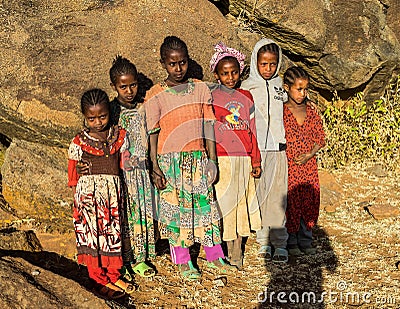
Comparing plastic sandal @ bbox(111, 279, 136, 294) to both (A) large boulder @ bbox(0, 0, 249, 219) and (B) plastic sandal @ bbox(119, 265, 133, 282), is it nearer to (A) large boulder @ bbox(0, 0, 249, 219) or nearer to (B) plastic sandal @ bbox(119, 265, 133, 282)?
(B) plastic sandal @ bbox(119, 265, 133, 282)

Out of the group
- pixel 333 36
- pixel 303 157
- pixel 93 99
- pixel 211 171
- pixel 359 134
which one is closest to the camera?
pixel 93 99

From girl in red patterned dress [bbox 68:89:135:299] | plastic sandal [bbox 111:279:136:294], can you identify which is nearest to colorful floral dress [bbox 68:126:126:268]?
girl in red patterned dress [bbox 68:89:135:299]

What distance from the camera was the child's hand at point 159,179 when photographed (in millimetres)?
3830

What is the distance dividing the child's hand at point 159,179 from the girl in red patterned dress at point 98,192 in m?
0.28

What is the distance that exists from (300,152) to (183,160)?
3.55ft

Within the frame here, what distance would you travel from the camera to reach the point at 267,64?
13.5 ft

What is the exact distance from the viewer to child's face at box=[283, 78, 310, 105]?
4109mm

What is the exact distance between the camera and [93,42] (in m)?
4.43

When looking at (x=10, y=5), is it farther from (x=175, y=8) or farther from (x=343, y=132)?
(x=343, y=132)

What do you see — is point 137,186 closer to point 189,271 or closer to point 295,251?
point 189,271

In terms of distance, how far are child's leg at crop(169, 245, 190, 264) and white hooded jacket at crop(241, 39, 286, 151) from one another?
42.4 inches

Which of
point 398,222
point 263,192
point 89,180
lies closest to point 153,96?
point 89,180

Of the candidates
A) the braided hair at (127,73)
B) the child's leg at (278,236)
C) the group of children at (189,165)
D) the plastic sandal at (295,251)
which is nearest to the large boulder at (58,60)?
the braided hair at (127,73)

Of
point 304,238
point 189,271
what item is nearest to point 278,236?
point 304,238
